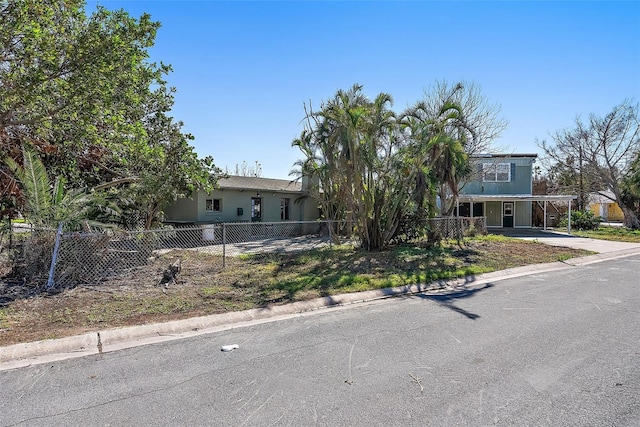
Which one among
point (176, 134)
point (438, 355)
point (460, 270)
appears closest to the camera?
point (438, 355)

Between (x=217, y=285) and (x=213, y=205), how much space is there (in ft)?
40.4

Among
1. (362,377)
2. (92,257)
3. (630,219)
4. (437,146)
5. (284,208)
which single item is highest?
(437,146)

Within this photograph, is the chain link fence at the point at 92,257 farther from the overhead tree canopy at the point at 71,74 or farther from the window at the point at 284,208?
the window at the point at 284,208

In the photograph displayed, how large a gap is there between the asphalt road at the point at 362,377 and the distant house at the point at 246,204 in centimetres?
1421

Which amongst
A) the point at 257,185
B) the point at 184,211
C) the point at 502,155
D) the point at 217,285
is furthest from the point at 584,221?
the point at 217,285

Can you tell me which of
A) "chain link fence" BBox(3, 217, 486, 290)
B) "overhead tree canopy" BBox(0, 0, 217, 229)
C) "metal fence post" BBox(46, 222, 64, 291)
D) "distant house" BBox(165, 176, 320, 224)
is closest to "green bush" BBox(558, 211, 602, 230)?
"distant house" BBox(165, 176, 320, 224)

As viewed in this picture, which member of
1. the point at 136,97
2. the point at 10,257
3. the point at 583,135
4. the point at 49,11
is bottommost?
the point at 10,257

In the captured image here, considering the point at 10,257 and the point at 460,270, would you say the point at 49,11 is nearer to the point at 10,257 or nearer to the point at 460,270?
the point at 10,257

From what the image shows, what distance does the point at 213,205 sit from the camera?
64.1ft

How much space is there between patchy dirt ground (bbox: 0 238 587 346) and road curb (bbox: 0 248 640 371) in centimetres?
23

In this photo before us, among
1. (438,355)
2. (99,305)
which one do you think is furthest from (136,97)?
(438,355)

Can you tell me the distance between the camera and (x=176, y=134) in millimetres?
12297

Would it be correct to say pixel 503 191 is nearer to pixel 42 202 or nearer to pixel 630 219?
pixel 630 219

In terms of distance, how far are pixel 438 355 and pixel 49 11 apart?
8030 millimetres
